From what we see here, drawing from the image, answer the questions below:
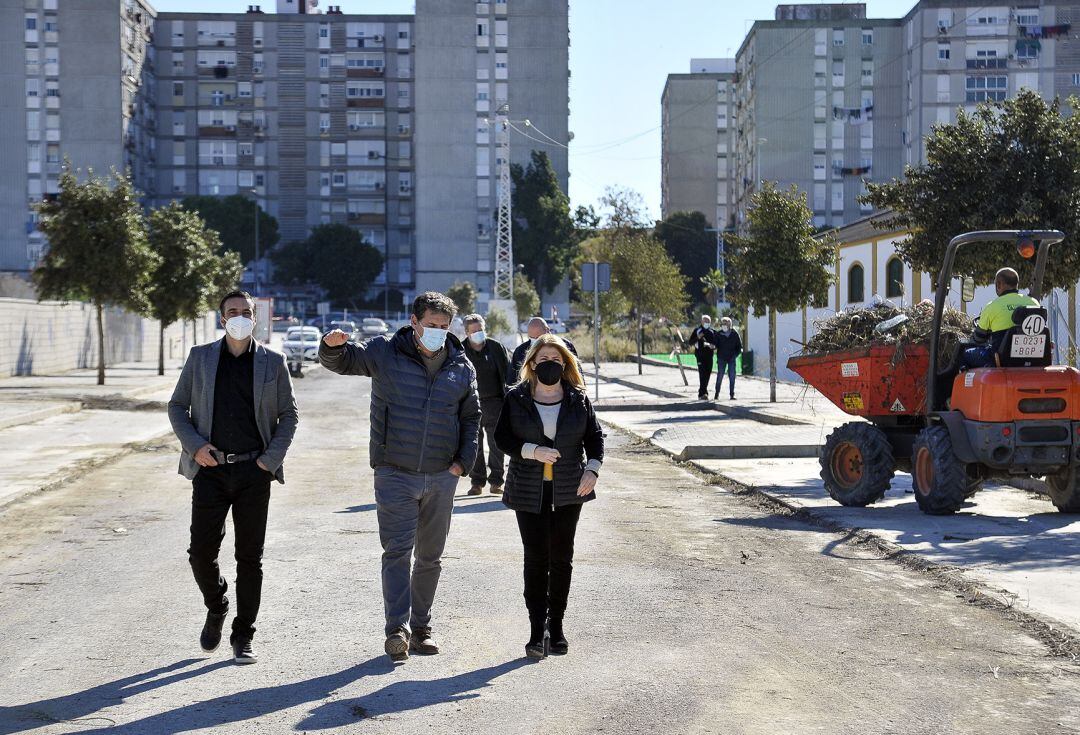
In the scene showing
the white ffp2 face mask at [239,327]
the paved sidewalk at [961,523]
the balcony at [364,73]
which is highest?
the balcony at [364,73]

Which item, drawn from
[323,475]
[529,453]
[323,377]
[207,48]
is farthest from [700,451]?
[207,48]

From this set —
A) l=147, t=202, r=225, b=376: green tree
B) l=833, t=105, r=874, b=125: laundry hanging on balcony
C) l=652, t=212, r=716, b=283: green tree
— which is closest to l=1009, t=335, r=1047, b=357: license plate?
l=147, t=202, r=225, b=376: green tree

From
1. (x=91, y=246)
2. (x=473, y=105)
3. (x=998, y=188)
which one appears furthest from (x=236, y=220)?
(x=998, y=188)

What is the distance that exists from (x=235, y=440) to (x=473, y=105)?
340ft

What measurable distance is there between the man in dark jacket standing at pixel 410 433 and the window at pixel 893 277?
32.7m

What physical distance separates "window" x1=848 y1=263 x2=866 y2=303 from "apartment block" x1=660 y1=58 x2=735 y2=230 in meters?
96.0

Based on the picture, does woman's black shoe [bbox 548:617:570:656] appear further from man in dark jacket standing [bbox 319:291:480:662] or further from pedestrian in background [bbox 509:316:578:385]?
pedestrian in background [bbox 509:316:578:385]

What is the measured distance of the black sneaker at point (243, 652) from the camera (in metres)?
6.54

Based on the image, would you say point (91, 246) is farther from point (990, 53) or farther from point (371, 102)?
point (371, 102)

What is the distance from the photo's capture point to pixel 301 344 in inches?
1871

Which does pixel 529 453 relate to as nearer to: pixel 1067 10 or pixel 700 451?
pixel 700 451

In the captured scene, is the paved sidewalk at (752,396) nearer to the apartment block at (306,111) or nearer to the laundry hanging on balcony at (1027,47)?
the apartment block at (306,111)

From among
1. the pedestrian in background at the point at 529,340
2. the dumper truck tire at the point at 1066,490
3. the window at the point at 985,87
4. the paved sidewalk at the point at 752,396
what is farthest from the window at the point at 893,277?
the window at the point at 985,87

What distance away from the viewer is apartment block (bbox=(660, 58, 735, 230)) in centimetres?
13825
